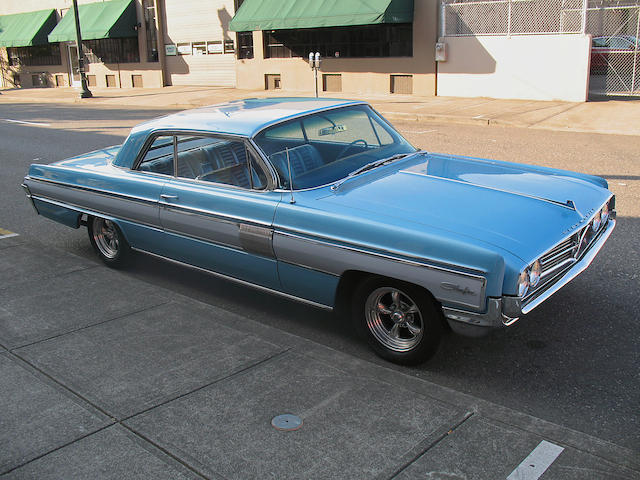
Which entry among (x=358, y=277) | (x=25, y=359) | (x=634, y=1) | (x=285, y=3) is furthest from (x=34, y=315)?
(x=634, y=1)

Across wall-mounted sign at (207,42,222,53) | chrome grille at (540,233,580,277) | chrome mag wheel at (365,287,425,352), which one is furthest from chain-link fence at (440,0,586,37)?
chrome mag wheel at (365,287,425,352)

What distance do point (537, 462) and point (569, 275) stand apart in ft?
4.65

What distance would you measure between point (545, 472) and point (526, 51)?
58.1 feet

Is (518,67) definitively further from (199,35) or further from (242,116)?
(242,116)

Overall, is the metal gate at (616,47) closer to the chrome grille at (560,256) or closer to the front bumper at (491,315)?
the chrome grille at (560,256)

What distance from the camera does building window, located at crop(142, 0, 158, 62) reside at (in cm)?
3027

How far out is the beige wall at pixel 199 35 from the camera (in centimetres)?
2778

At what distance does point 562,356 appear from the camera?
13.8 feet

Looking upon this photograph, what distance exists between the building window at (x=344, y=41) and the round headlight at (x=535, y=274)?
18.7 m

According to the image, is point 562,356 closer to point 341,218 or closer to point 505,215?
point 505,215

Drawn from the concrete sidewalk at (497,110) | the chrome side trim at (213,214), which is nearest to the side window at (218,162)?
the chrome side trim at (213,214)

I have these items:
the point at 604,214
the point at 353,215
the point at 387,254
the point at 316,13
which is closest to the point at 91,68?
the point at 316,13

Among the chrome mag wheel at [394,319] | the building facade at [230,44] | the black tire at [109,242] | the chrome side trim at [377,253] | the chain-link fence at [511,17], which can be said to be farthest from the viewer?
the building facade at [230,44]

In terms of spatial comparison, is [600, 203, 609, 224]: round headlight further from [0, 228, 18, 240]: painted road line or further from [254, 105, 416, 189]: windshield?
[0, 228, 18, 240]: painted road line
